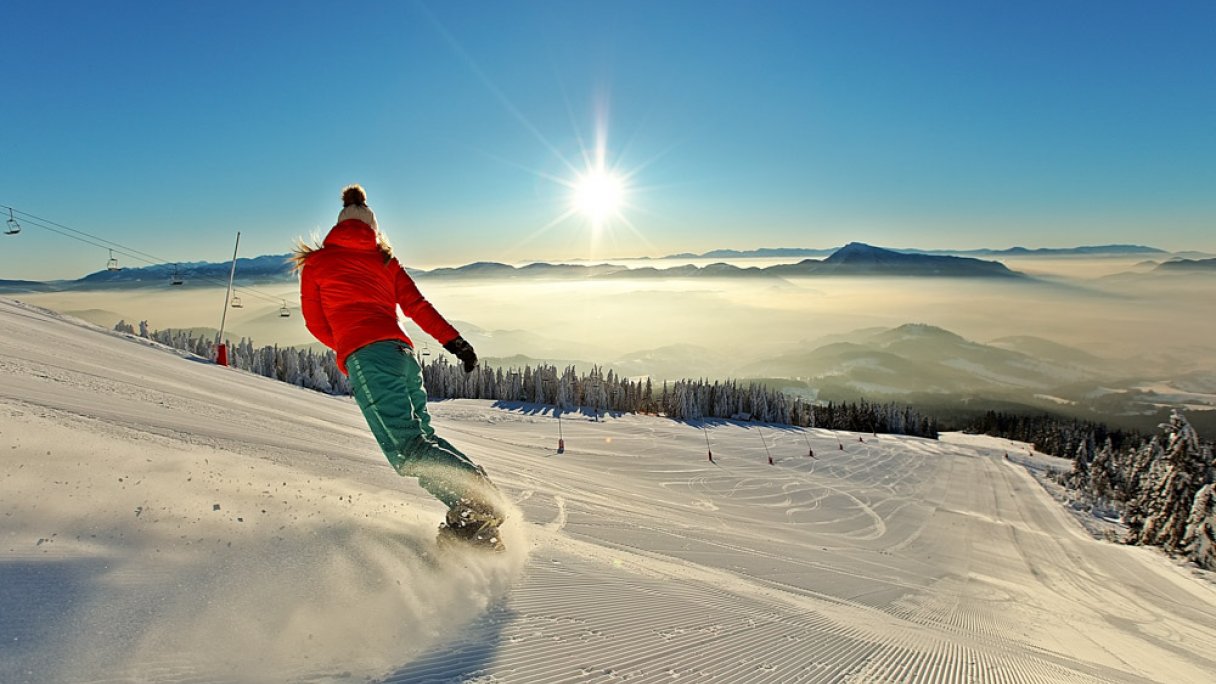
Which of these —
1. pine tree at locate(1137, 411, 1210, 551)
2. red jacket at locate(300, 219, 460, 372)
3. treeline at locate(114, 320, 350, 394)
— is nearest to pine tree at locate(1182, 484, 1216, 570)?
pine tree at locate(1137, 411, 1210, 551)

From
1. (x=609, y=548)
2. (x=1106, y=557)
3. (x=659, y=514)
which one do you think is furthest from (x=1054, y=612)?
(x=1106, y=557)

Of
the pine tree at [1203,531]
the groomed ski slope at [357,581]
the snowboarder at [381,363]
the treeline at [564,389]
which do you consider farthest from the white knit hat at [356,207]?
the pine tree at [1203,531]

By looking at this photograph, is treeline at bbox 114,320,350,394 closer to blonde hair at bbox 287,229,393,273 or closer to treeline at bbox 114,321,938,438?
treeline at bbox 114,321,938,438

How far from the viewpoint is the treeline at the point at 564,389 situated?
51375 millimetres

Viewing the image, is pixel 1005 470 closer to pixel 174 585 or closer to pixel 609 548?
pixel 609 548

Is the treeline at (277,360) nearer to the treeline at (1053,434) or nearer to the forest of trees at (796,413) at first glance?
the forest of trees at (796,413)

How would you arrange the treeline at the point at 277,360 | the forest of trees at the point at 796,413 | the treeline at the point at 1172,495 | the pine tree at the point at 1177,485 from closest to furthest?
the treeline at the point at 1172,495 → the pine tree at the point at 1177,485 → the forest of trees at the point at 796,413 → the treeline at the point at 277,360

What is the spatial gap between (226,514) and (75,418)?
2.34 metres

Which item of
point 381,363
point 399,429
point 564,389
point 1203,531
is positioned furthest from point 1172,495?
point 381,363

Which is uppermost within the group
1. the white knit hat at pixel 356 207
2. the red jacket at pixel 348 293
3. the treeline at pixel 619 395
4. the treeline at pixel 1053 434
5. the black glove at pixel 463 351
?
the white knit hat at pixel 356 207

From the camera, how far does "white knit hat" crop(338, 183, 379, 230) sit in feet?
13.9

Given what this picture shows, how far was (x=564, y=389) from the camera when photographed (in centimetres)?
6178

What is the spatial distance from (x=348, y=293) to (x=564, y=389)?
2286 inches

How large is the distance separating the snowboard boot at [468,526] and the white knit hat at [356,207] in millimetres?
2228
